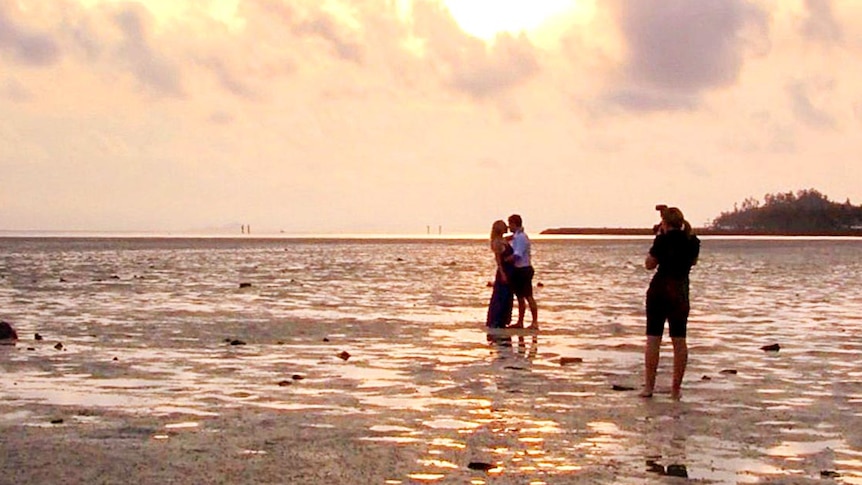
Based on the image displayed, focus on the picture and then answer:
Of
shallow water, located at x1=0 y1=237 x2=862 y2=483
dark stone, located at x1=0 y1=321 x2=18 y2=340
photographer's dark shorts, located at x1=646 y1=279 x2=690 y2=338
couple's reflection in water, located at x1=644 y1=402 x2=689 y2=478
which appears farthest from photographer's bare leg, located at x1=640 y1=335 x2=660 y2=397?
dark stone, located at x1=0 y1=321 x2=18 y2=340

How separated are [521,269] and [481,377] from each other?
24.5 feet

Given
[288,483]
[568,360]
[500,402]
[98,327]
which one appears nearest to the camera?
[288,483]

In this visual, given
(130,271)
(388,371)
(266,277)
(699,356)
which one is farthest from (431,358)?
(130,271)

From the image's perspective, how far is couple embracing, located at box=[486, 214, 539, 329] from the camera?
874 inches

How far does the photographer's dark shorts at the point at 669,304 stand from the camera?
13.4m

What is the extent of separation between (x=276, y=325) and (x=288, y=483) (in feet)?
46.7

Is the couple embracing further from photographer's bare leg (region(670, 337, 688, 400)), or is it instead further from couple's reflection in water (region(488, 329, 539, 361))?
photographer's bare leg (region(670, 337, 688, 400))

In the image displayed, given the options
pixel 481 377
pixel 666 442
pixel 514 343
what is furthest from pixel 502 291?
pixel 666 442

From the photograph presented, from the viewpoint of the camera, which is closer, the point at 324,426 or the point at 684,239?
the point at 324,426

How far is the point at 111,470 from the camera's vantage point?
9234 millimetres

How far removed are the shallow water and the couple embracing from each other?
2.40ft

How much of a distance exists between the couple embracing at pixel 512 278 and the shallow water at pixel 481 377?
73cm

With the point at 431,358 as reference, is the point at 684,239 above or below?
above

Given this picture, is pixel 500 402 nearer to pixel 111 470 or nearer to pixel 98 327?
pixel 111 470
